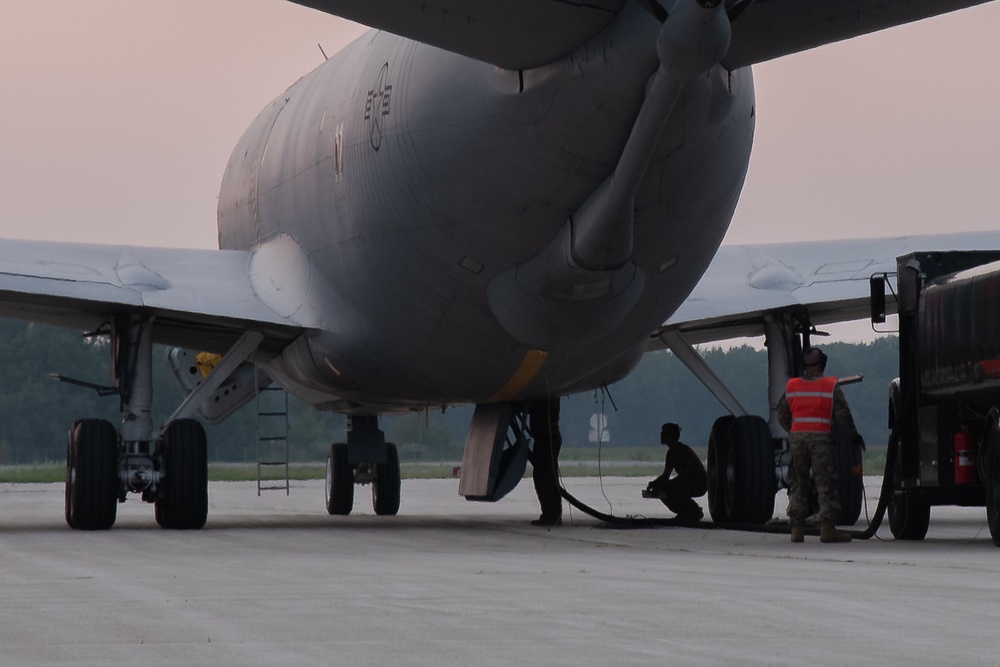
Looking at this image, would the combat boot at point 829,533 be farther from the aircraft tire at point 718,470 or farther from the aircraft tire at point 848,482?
the aircraft tire at point 848,482

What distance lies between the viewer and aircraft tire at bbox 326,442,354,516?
26.3 meters

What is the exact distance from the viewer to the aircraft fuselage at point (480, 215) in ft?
43.4

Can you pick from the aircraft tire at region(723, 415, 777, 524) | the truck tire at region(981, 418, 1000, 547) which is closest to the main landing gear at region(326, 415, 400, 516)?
the aircraft tire at region(723, 415, 777, 524)

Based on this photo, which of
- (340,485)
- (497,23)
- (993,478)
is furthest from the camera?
(340,485)

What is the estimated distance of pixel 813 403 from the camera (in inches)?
611

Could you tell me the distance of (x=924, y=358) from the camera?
15.4 metres

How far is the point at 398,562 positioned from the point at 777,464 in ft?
24.2

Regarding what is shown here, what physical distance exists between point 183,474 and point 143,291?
7.29ft

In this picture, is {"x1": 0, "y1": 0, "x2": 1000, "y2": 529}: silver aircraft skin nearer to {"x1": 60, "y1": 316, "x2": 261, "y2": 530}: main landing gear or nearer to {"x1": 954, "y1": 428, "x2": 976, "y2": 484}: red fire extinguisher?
{"x1": 60, "y1": 316, "x2": 261, "y2": 530}: main landing gear

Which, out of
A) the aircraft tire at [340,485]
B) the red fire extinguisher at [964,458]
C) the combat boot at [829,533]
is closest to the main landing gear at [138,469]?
the combat boot at [829,533]

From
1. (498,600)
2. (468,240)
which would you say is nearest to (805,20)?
(468,240)

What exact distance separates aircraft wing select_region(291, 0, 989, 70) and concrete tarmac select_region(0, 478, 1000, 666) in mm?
3903

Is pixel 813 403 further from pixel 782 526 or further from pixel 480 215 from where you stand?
pixel 480 215

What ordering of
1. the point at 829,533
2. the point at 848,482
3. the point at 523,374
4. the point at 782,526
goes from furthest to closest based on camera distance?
the point at 848,482 → the point at 523,374 → the point at 782,526 → the point at 829,533
